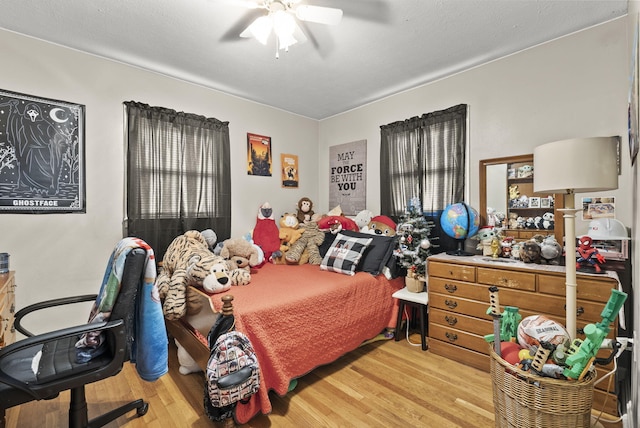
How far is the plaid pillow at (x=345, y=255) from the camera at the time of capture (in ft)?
8.75

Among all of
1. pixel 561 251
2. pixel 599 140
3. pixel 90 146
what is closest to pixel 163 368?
pixel 90 146

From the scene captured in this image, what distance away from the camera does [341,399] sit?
73.0 inches

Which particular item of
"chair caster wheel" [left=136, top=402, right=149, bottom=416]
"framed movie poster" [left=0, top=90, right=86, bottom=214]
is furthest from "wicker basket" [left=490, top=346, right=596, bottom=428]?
"framed movie poster" [left=0, top=90, right=86, bottom=214]

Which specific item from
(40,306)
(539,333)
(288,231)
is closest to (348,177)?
(288,231)

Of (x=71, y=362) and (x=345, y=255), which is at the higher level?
(x=345, y=255)

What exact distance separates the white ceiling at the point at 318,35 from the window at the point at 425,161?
0.46m

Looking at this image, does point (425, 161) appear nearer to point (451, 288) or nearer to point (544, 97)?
point (544, 97)

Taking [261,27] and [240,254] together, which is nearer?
[261,27]

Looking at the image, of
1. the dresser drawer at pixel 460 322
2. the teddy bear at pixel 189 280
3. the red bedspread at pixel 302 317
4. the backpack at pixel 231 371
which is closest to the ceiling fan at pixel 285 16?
the teddy bear at pixel 189 280

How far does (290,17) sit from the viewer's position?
1741 millimetres

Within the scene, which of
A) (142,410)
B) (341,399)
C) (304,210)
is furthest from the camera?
(304,210)

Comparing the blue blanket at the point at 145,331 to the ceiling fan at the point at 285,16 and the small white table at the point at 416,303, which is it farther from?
the small white table at the point at 416,303

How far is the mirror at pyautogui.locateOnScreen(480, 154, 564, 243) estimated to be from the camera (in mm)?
2311

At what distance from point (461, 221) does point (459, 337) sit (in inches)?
37.5
